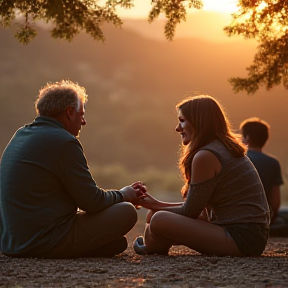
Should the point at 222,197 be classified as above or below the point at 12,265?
above

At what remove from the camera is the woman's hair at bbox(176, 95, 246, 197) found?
5285 mm

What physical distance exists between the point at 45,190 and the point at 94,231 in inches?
20.1

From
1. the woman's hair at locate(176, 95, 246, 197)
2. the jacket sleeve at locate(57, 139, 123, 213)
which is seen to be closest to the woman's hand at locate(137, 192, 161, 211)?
the woman's hair at locate(176, 95, 246, 197)

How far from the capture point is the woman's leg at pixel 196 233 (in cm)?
522

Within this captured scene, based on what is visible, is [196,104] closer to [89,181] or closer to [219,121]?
[219,121]

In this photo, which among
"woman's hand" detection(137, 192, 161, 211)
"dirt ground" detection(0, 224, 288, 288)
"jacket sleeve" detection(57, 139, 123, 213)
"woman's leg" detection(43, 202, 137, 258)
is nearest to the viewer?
"dirt ground" detection(0, 224, 288, 288)

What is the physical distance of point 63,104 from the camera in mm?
5215

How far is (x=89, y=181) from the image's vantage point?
5.08 m

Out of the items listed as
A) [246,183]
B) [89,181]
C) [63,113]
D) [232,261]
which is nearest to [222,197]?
[246,183]

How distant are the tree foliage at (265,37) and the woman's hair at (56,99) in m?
2.25

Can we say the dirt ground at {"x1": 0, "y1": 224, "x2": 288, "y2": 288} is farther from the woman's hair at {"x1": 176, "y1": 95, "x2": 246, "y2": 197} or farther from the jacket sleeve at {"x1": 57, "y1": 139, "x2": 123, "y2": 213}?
the woman's hair at {"x1": 176, "y1": 95, "x2": 246, "y2": 197}

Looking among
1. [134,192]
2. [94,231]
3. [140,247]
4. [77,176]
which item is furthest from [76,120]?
[140,247]

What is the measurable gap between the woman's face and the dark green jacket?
82 centimetres

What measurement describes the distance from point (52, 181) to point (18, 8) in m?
2.55
